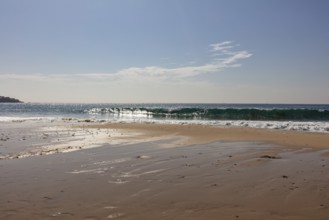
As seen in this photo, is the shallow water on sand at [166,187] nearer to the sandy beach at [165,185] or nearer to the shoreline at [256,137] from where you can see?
the sandy beach at [165,185]

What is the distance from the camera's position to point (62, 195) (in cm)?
649

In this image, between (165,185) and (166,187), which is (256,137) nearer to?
(165,185)

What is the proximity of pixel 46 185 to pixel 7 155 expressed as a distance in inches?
211

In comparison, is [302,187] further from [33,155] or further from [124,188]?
[33,155]

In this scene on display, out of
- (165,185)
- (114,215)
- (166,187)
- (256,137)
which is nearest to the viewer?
(114,215)

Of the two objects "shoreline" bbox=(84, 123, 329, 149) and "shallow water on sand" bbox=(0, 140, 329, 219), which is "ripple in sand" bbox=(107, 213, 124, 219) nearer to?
"shallow water on sand" bbox=(0, 140, 329, 219)

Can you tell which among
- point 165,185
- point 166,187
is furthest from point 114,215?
point 165,185

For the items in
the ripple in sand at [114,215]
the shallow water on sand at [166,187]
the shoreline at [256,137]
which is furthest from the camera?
the shoreline at [256,137]

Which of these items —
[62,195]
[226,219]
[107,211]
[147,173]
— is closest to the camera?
[226,219]

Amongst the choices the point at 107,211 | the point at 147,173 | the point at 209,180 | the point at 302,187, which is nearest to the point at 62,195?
the point at 107,211

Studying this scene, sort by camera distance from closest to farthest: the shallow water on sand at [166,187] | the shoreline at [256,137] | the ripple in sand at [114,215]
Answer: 1. the ripple in sand at [114,215]
2. the shallow water on sand at [166,187]
3. the shoreline at [256,137]

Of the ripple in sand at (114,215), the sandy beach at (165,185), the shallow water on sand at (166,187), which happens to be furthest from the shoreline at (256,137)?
the ripple in sand at (114,215)

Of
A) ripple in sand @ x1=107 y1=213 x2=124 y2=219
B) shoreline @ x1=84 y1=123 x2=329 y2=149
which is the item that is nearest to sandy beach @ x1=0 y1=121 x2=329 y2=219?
ripple in sand @ x1=107 y1=213 x2=124 y2=219

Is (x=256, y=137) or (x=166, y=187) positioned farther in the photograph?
(x=256, y=137)
